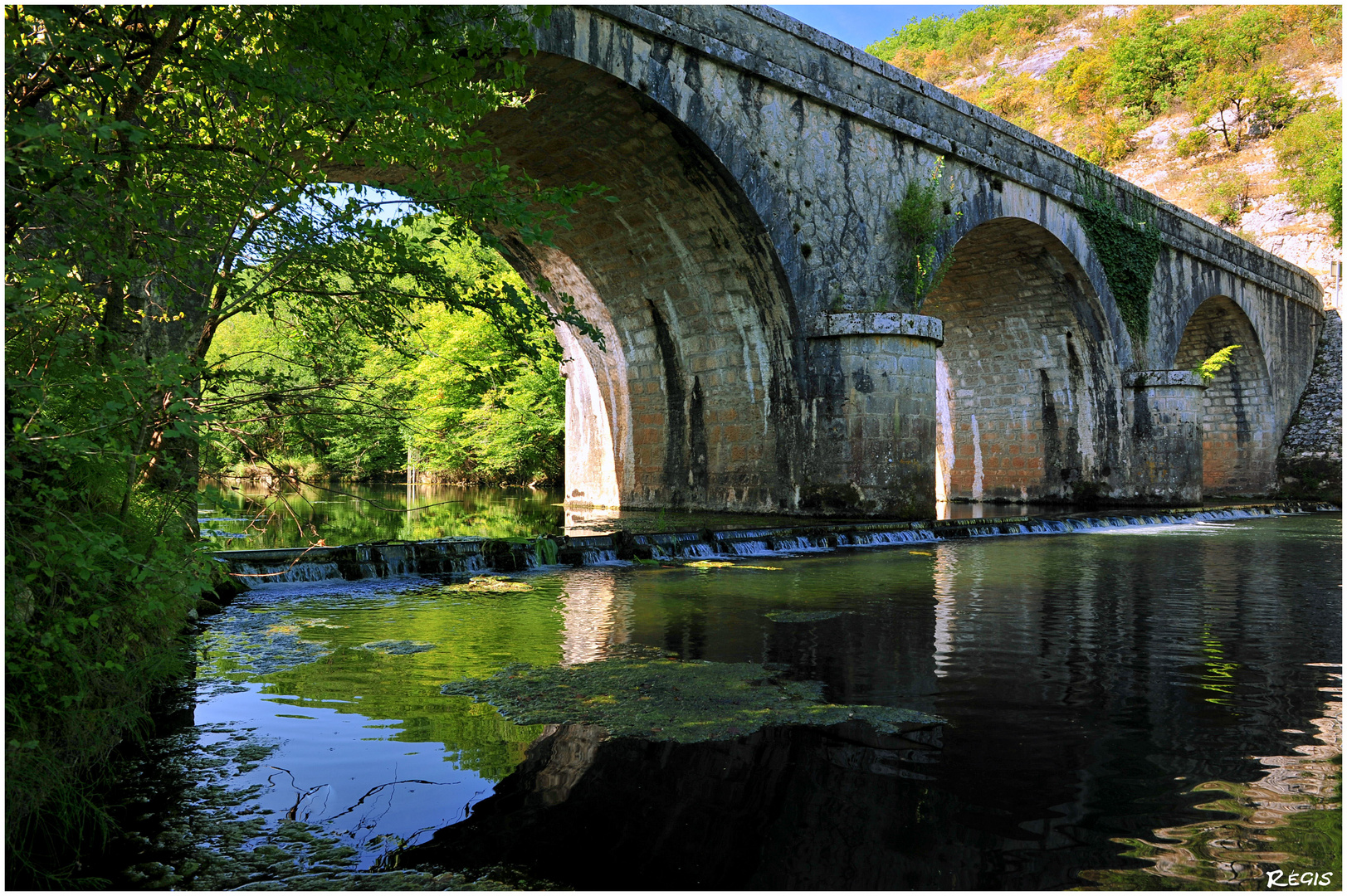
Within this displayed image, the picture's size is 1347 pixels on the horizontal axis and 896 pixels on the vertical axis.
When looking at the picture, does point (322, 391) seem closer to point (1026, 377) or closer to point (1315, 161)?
point (1026, 377)

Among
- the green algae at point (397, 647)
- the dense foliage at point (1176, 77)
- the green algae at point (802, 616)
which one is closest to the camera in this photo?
the green algae at point (397, 647)

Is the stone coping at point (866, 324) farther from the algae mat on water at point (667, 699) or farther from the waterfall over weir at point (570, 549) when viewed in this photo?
the algae mat on water at point (667, 699)

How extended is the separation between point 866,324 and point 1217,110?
39702mm

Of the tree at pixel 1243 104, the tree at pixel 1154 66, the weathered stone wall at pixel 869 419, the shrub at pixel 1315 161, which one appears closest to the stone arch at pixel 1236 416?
the shrub at pixel 1315 161

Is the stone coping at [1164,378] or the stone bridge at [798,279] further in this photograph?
the stone coping at [1164,378]

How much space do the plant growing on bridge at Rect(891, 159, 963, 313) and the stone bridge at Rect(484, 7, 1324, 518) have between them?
20 centimetres

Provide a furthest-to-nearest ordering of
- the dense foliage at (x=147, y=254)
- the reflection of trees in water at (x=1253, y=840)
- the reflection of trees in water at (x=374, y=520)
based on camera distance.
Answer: the reflection of trees in water at (x=374, y=520) → the dense foliage at (x=147, y=254) → the reflection of trees in water at (x=1253, y=840)

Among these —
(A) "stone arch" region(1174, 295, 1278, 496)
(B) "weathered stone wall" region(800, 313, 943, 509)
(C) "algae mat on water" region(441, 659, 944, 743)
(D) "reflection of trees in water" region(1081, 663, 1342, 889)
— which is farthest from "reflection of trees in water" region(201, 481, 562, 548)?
(A) "stone arch" region(1174, 295, 1278, 496)

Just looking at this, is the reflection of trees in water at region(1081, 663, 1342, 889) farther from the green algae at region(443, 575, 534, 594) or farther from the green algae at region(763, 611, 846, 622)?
the green algae at region(443, 575, 534, 594)

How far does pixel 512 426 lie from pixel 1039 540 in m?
17.3

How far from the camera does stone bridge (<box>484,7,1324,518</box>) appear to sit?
39.3 ft

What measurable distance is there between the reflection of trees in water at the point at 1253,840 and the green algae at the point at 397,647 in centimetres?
341

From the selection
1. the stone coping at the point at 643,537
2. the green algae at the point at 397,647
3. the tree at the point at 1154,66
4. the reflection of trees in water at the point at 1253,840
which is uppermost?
the tree at the point at 1154,66

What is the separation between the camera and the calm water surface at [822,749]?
2.43 m
